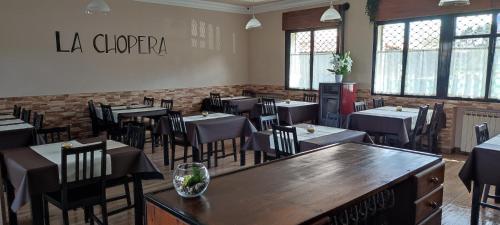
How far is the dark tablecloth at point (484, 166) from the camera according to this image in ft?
9.30

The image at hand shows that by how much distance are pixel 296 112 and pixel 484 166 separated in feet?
12.6

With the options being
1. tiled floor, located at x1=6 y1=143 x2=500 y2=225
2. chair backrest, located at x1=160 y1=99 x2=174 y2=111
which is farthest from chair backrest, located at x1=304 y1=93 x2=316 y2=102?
tiled floor, located at x1=6 y1=143 x2=500 y2=225

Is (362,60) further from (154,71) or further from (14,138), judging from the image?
(14,138)

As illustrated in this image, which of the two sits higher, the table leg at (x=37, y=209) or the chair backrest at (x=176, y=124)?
the chair backrest at (x=176, y=124)

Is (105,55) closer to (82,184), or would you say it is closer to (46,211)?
(46,211)

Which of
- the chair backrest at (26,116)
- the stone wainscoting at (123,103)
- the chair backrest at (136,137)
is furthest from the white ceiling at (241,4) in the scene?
the chair backrest at (136,137)

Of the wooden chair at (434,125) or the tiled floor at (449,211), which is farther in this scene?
the wooden chair at (434,125)

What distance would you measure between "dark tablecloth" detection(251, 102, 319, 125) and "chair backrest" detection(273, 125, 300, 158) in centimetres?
274

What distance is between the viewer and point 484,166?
2.90 m

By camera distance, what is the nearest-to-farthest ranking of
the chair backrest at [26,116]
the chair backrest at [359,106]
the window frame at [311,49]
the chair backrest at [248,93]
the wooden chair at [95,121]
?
1. the chair backrest at [26,116]
2. the chair backrest at [359,106]
3. the wooden chair at [95,121]
4. the window frame at [311,49]
5. the chair backrest at [248,93]

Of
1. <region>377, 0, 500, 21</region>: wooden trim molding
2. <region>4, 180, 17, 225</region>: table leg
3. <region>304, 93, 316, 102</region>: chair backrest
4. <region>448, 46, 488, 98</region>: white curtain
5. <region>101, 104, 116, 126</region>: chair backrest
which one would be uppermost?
<region>377, 0, 500, 21</region>: wooden trim molding

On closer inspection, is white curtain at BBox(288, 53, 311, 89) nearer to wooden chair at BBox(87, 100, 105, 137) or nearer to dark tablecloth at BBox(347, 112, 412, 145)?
dark tablecloth at BBox(347, 112, 412, 145)

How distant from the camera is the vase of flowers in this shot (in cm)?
700

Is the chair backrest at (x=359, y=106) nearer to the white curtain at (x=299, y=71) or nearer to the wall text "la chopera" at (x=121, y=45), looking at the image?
the white curtain at (x=299, y=71)
